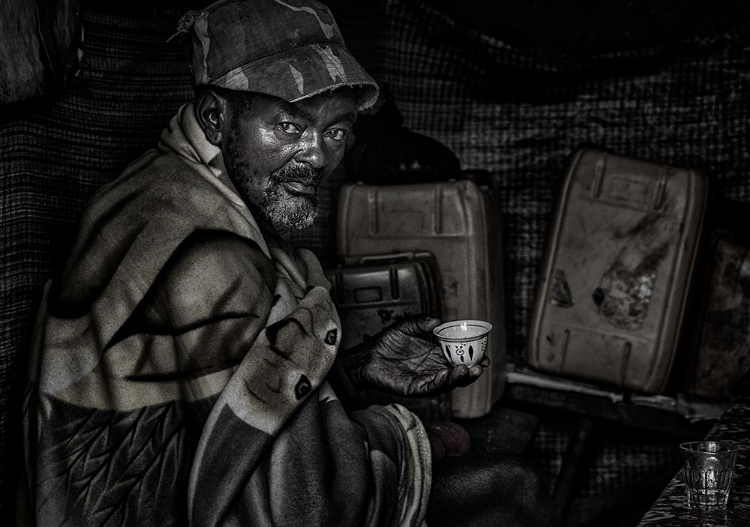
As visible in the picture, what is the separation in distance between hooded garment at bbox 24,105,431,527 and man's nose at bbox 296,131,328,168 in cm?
29

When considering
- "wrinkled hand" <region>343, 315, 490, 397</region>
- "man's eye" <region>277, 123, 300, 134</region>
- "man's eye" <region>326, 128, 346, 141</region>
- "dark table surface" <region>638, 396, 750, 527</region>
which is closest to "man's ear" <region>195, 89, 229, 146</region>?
"man's eye" <region>277, 123, 300, 134</region>

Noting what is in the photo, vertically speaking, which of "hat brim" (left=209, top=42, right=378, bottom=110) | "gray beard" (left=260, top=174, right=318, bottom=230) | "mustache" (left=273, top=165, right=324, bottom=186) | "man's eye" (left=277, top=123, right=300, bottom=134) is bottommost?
"gray beard" (left=260, top=174, right=318, bottom=230)

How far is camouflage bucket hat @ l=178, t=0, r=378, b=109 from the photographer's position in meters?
2.24

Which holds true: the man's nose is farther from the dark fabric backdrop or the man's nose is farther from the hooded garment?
the dark fabric backdrop

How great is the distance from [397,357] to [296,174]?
60 cm

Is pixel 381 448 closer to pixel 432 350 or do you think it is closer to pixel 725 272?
pixel 432 350

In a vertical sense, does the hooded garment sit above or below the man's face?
below

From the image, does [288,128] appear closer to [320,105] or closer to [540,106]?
[320,105]

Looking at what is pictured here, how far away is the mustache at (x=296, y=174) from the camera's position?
2.34 m

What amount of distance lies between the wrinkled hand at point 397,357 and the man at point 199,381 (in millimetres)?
299

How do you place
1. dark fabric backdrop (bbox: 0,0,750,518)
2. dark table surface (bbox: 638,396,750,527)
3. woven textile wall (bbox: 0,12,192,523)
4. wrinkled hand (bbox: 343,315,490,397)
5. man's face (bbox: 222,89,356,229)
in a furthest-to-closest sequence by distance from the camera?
dark fabric backdrop (bbox: 0,0,750,518), wrinkled hand (bbox: 343,315,490,397), man's face (bbox: 222,89,356,229), woven textile wall (bbox: 0,12,192,523), dark table surface (bbox: 638,396,750,527)

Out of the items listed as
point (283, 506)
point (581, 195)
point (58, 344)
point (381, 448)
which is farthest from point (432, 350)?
point (581, 195)

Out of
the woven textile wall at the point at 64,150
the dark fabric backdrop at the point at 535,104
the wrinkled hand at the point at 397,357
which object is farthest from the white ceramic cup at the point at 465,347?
the dark fabric backdrop at the point at 535,104

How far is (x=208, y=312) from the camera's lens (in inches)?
80.8
